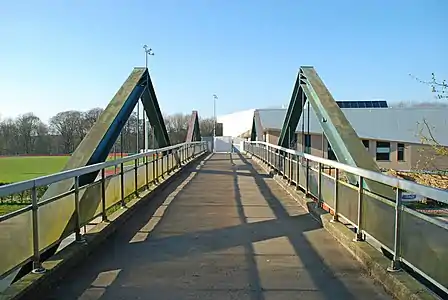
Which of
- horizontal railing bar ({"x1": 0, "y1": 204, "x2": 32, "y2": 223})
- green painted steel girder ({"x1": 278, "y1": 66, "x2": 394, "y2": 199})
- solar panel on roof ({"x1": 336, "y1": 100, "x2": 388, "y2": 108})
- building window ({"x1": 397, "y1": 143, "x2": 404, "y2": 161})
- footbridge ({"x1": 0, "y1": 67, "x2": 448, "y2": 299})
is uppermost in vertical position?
solar panel on roof ({"x1": 336, "y1": 100, "x2": 388, "y2": 108})

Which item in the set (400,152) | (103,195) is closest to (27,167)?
(400,152)

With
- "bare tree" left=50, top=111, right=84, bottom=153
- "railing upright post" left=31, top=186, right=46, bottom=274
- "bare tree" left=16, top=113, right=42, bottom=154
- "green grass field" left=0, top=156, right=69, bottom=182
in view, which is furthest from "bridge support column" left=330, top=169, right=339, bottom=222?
"green grass field" left=0, top=156, right=69, bottom=182

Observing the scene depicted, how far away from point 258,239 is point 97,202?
7.15ft

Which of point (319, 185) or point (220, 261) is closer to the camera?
point (220, 261)

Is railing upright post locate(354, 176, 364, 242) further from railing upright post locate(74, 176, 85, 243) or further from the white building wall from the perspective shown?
the white building wall

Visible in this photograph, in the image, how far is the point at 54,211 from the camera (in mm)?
4930

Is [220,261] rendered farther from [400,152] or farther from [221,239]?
[400,152]

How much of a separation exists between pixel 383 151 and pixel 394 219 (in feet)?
140

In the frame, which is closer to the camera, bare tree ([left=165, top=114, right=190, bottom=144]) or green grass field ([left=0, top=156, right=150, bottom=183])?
bare tree ([left=165, top=114, right=190, bottom=144])

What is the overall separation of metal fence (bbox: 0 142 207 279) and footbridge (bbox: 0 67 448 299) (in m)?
0.01

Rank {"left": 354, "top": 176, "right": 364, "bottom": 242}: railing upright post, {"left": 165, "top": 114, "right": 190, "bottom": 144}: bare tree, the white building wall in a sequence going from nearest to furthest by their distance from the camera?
{"left": 354, "top": 176, "right": 364, "bottom": 242}: railing upright post < {"left": 165, "top": 114, "right": 190, "bottom": 144}: bare tree < the white building wall

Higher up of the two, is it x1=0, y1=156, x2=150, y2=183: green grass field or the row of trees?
the row of trees

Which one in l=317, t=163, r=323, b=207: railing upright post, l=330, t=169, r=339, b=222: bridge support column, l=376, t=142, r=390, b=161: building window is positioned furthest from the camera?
l=376, t=142, r=390, b=161: building window

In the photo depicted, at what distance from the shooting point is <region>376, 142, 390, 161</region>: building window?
44969mm
